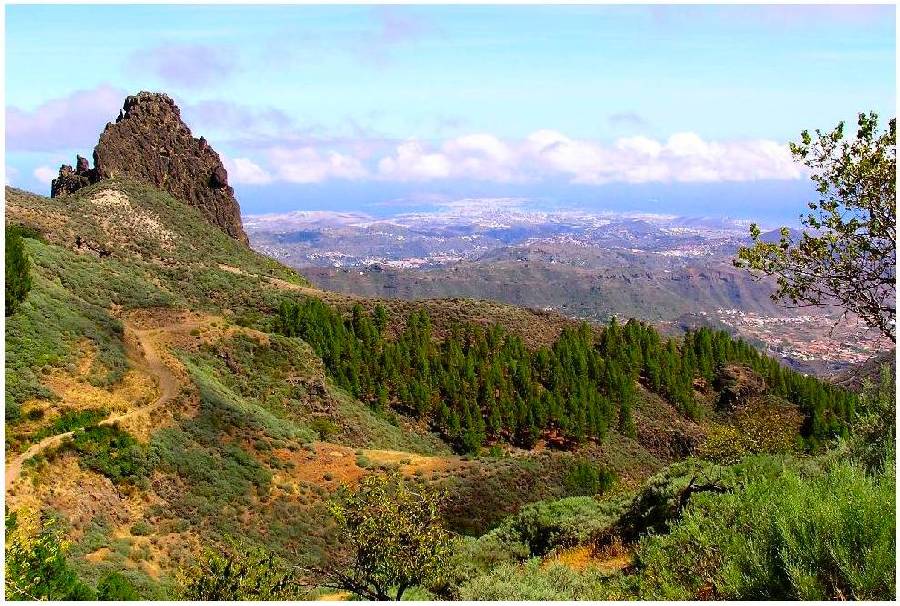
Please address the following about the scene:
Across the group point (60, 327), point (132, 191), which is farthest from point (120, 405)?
Result: point (132, 191)

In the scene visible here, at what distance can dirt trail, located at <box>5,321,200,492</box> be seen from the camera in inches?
1253

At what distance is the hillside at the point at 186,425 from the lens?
110 ft

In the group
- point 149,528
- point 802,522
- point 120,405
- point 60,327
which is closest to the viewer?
point 802,522

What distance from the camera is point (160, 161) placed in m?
116

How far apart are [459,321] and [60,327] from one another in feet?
191

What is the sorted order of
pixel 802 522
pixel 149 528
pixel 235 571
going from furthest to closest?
pixel 149 528 < pixel 235 571 < pixel 802 522

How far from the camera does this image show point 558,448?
77938 mm

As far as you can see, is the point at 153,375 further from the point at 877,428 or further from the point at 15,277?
the point at 877,428

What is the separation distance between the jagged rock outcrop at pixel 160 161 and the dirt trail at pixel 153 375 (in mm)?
59416

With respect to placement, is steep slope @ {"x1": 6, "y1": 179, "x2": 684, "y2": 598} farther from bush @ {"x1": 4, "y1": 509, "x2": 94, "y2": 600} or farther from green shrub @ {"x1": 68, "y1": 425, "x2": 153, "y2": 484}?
bush @ {"x1": 4, "y1": 509, "x2": 94, "y2": 600}

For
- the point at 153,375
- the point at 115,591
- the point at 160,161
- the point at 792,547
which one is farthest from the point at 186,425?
the point at 160,161

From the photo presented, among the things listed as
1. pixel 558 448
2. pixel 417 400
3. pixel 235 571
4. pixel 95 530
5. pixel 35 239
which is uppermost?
pixel 35 239

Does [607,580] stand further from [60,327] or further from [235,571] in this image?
[60,327]

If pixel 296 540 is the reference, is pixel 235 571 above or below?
above
